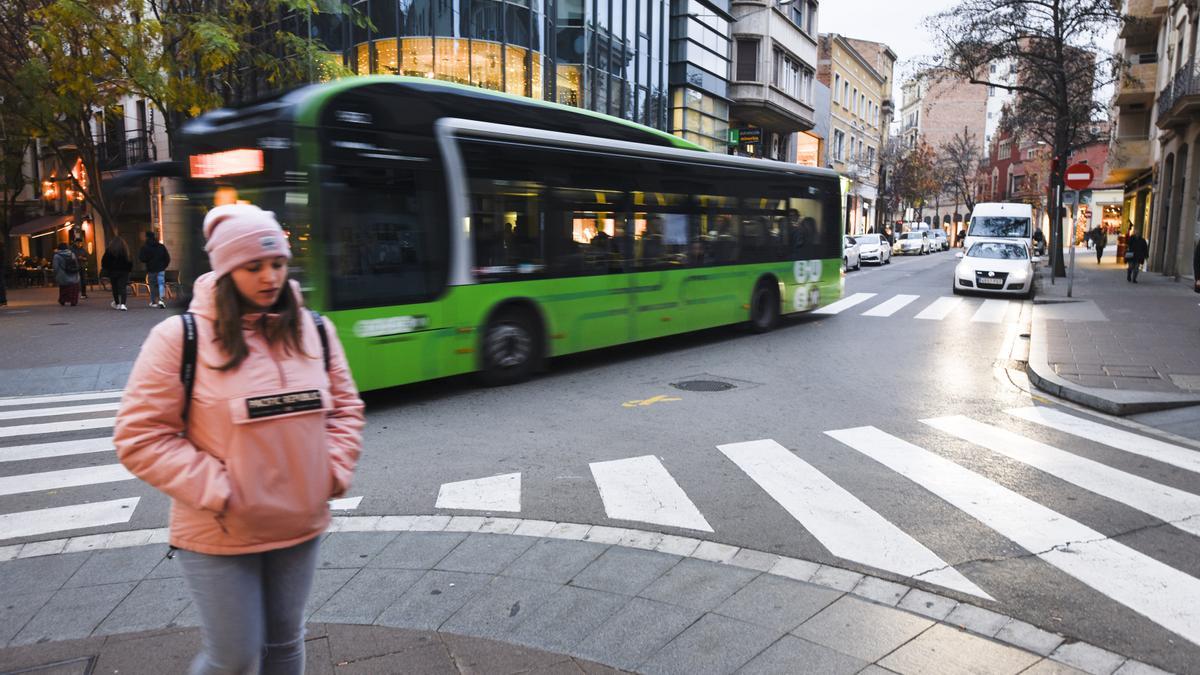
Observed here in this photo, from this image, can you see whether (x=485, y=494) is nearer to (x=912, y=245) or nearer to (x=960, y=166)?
(x=912, y=245)

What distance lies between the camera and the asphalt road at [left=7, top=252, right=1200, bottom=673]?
4.46 metres

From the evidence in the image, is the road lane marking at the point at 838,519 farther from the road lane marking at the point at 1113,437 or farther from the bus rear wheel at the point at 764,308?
the bus rear wheel at the point at 764,308

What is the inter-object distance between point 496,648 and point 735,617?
1.12 meters

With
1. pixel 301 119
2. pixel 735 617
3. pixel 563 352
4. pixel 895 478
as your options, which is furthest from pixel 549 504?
pixel 563 352

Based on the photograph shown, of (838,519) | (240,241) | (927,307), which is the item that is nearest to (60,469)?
(240,241)

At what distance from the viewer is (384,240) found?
7984 millimetres

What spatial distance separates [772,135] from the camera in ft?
149

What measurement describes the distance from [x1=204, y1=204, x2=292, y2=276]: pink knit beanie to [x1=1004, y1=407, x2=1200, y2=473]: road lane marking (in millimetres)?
7069

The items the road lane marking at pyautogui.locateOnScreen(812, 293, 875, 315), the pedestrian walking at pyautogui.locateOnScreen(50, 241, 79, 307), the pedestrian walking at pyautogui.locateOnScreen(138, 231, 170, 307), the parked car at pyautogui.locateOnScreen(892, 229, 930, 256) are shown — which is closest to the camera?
the road lane marking at pyautogui.locateOnScreen(812, 293, 875, 315)

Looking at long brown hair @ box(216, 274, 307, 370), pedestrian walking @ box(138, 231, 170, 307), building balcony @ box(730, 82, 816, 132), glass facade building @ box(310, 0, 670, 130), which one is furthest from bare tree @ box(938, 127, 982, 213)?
long brown hair @ box(216, 274, 307, 370)

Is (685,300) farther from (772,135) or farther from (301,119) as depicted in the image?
(772,135)

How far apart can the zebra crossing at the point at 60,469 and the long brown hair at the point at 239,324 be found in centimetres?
313

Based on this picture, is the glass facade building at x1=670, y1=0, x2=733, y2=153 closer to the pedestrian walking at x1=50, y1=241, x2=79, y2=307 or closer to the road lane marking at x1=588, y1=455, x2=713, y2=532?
the pedestrian walking at x1=50, y1=241, x2=79, y2=307

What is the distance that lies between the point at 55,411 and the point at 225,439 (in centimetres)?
820
